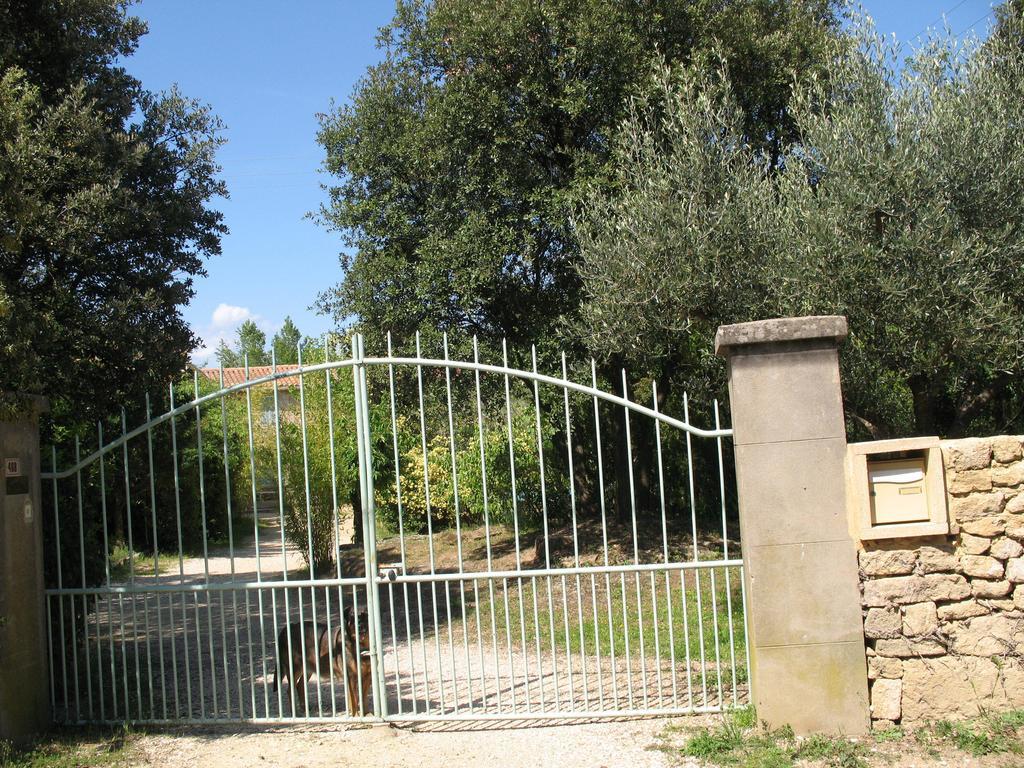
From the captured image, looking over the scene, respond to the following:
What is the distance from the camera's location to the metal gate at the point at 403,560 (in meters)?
5.41

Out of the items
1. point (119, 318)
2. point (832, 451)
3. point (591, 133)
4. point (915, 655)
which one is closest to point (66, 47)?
point (119, 318)

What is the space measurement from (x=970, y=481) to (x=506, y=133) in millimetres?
7172

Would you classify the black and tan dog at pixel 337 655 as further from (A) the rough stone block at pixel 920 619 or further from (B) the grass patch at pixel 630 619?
(A) the rough stone block at pixel 920 619

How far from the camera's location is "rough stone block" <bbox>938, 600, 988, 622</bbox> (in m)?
4.86

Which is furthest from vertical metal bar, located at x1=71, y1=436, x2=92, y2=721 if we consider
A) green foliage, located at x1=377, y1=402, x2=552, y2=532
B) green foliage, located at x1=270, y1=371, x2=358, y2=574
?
green foliage, located at x1=377, y1=402, x2=552, y2=532

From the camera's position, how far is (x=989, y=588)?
4.86 metres

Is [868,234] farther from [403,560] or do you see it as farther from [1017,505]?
[403,560]

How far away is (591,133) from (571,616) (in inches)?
233

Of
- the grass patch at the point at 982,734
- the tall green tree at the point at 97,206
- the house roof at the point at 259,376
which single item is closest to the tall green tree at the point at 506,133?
the house roof at the point at 259,376

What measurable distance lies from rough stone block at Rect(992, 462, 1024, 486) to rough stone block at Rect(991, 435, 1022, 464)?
0.04 m

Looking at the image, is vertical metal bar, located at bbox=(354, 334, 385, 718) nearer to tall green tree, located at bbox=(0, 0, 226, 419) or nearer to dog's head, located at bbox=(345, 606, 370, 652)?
dog's head, located at bbox=(345, 606, 370, 652)

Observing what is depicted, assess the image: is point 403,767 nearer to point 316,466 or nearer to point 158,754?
point 158,754

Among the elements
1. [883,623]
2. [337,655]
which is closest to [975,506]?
[883,623]

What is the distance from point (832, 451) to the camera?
496cm
